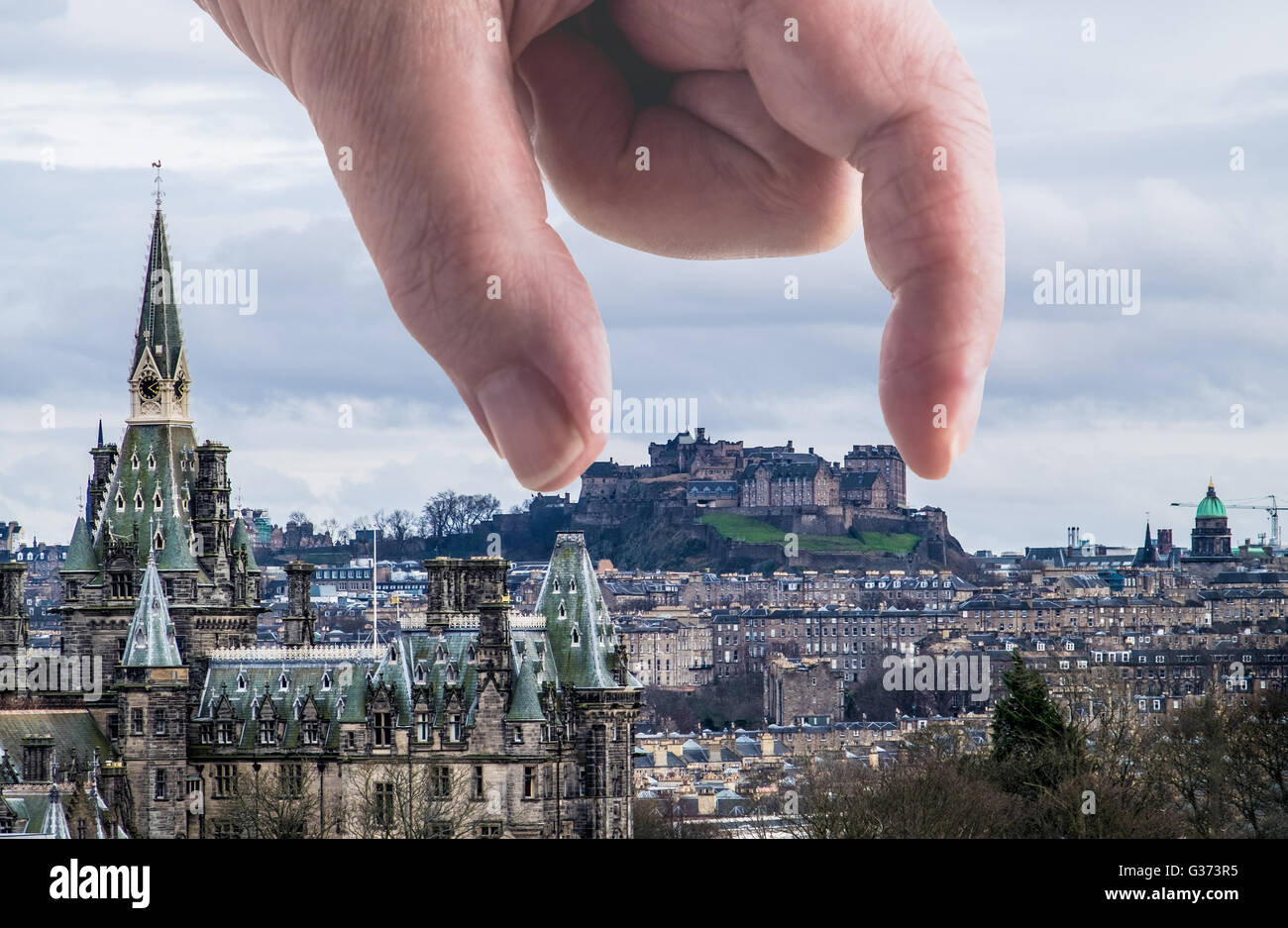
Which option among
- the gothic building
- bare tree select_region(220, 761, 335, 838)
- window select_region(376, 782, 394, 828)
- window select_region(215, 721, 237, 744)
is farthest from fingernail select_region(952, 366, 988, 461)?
the gothic building

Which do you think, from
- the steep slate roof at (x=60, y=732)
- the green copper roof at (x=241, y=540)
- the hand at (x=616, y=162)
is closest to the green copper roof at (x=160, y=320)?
the green copper roof at (x=241, y=540)

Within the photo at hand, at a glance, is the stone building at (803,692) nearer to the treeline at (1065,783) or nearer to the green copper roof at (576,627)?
the green copper roof at (576,627)

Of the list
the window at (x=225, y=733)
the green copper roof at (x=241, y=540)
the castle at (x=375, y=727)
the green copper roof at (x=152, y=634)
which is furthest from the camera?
the green copper roof at (x=241, y=540)

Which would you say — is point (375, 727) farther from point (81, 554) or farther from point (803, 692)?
point (803, 692)

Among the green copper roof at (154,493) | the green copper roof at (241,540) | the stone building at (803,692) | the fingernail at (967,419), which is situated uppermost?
the green copper roof at (154,493)

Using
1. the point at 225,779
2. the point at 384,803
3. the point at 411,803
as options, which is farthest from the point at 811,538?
the point at 411,803

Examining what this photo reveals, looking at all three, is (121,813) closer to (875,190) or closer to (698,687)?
(875,190)
